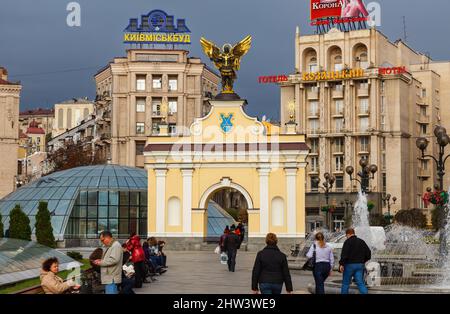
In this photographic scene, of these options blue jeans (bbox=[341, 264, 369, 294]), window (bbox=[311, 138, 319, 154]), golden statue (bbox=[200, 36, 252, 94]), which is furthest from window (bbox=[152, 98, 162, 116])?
blue jeans (bbox=[341, 264, 369, 294])

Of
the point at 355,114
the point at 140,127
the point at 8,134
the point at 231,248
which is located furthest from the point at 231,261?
the point at 8,134

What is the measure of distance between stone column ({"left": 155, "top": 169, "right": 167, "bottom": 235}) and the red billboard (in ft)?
152

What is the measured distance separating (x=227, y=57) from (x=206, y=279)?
22.3 meters

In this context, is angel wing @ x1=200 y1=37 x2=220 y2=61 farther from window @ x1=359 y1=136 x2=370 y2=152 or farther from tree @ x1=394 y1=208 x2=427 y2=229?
window @ x1=359 y1=136 x2=370 y2=152

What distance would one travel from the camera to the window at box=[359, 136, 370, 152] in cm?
8138

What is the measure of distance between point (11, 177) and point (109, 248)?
231ft

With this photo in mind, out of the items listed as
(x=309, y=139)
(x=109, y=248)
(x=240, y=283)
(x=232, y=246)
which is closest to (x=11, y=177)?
(x=309, y=139)

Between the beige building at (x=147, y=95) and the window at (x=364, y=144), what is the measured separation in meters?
16.2

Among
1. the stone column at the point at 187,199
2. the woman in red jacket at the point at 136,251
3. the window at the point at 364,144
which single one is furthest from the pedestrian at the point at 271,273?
the window at the point at 364,144

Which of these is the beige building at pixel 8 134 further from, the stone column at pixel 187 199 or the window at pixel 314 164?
the stone column at pixel 187 199

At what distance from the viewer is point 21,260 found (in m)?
20.2

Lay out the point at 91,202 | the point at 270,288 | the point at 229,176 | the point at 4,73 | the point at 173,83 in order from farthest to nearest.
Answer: the point at 4,73 → the point at 173,83 → the point at 91,202 → the point at 229,176 → the point at 270,288

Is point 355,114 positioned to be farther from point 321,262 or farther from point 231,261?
point 321,262

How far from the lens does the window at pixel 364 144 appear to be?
81375mm
